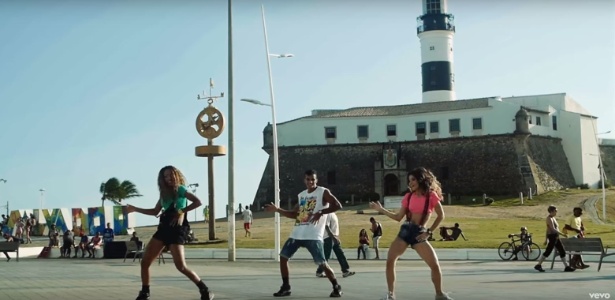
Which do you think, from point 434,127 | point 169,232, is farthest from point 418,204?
point 434,127

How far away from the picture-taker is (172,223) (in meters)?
9.44

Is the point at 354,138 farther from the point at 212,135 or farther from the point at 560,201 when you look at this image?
the point at 212,135

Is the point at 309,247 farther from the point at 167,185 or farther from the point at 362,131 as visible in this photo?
the point at 362,131

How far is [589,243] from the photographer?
15.9 meters

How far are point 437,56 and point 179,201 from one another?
6634 centimetres

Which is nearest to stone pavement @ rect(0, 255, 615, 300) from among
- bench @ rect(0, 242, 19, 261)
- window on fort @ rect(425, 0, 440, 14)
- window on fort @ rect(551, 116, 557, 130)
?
→ bench @ rect(0, 242, 19, 261)

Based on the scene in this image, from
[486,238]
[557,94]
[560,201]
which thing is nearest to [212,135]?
[486,238]

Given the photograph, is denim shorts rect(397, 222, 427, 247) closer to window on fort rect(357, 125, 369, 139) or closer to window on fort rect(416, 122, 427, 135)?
window on fort rect(416, 122, 427, 135)

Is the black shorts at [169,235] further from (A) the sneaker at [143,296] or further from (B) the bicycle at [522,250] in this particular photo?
(B) the bicycle at [522,250]

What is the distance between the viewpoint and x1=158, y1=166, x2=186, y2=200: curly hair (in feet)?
31.3

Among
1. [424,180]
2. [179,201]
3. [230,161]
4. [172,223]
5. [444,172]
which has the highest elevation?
[444,172]

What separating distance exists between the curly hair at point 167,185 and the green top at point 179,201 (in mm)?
40

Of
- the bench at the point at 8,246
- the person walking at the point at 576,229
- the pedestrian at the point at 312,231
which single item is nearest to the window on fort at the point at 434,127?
the bench at the point at 8,246

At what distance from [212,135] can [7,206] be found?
5323 cm
